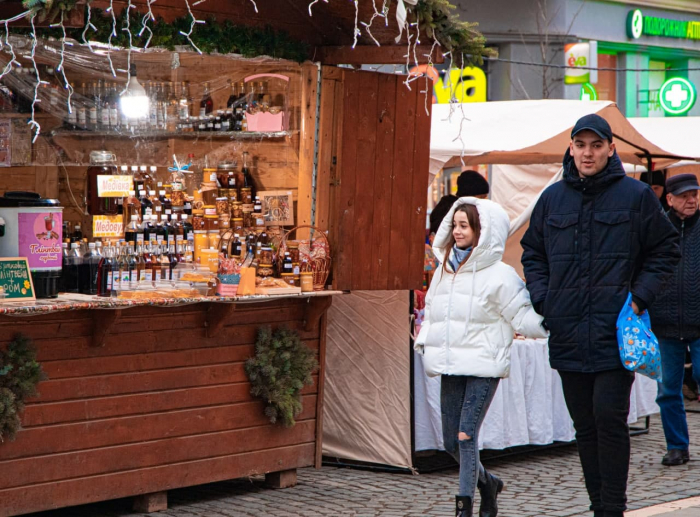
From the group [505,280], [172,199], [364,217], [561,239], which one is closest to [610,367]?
[561,239]

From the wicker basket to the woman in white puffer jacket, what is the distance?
1105 mm

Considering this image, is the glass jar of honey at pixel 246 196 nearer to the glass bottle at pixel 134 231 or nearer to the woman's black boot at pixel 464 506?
the glass bottle at pixel 134 231

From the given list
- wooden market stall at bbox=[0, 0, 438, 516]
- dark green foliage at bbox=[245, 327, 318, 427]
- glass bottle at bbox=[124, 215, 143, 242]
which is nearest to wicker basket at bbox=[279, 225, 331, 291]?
wooden market stall at bbox=[0, 0, 438, 516]

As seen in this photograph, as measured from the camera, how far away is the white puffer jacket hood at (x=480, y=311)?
5.62 m

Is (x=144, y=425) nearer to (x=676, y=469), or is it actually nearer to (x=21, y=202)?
(x=21, y=202)

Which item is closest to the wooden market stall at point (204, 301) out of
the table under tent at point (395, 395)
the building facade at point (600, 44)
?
the table under tent at point (395, 395)

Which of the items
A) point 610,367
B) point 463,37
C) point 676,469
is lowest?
point 676,469

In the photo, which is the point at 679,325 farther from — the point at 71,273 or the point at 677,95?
the point at 677,95

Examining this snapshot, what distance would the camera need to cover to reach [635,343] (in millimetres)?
4699

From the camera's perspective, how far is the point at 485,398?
565cm

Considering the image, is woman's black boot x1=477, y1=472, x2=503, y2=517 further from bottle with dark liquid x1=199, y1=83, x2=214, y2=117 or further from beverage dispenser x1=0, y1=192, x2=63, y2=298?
bottle with dark liquid x1=199, y1=83, x2=214, y2=117

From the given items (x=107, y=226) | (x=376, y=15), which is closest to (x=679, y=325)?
(x=376, y=15)

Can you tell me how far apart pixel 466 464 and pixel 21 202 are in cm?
279

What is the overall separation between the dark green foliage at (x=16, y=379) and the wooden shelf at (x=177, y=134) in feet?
5.31
